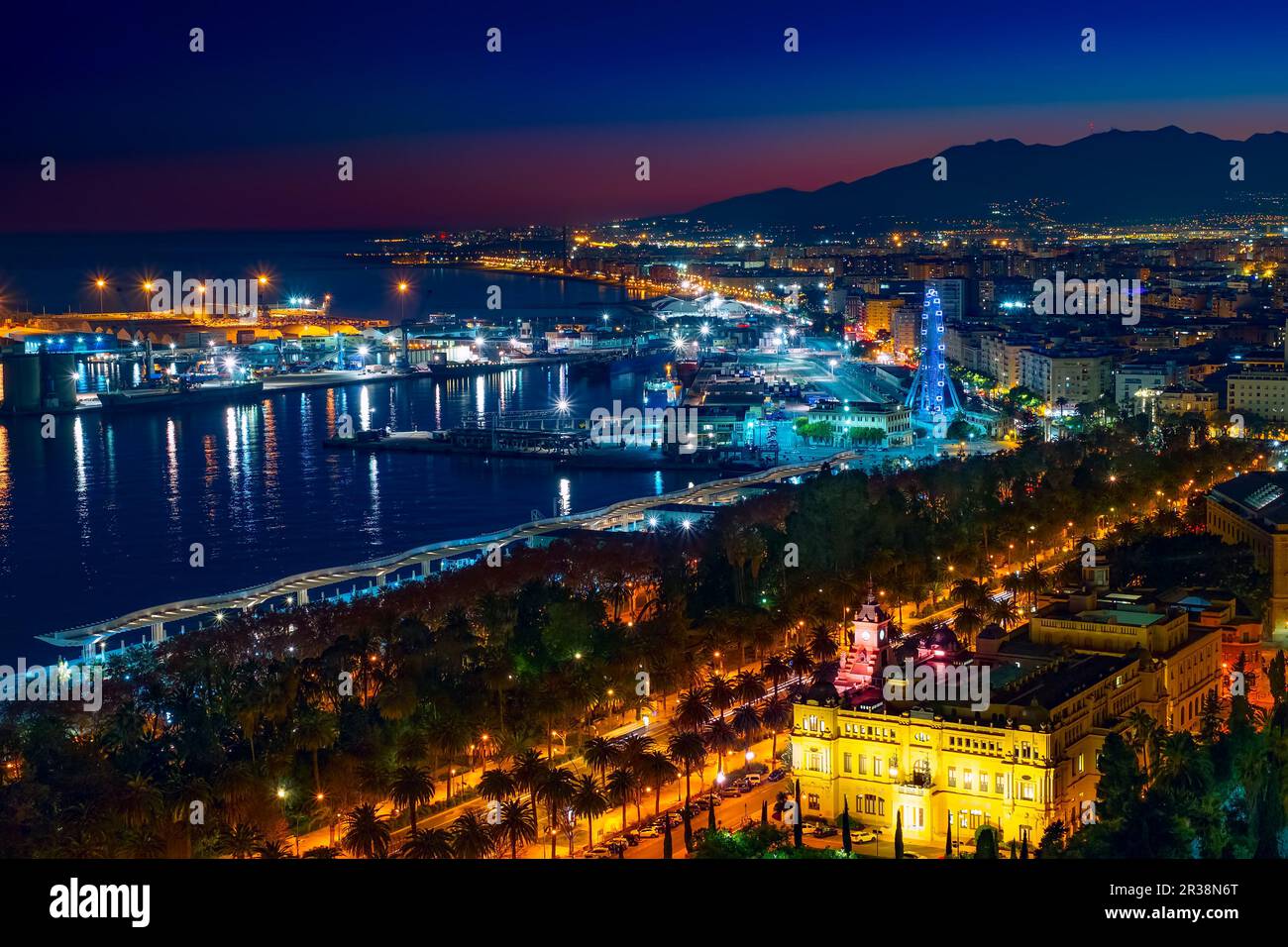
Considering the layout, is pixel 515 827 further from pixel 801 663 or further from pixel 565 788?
pixel 801 663

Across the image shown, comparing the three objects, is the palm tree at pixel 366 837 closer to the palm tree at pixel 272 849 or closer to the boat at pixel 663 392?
the palm tree at pixel 272 849

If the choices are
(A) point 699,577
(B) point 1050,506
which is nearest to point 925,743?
(A) point 699,577

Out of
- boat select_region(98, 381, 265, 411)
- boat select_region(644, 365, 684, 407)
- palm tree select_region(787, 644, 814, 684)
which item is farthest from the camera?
boat select_region(98, 381, 265, 411)

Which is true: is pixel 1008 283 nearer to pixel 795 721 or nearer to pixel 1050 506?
pixel 1050 506

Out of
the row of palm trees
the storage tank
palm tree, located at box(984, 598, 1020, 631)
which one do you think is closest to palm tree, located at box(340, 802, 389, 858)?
the row of palm trees

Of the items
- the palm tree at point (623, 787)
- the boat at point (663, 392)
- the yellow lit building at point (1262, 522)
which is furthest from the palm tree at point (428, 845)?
the boat at point (663, 392)

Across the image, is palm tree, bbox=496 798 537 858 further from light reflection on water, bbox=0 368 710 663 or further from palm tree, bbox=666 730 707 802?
light reflection on water, bbox=0 368 710 663
